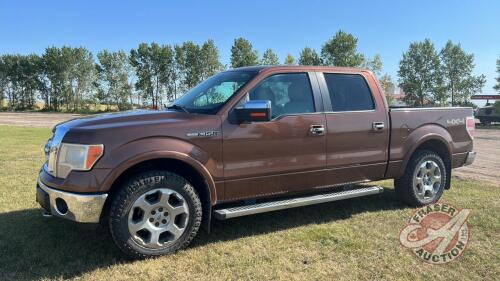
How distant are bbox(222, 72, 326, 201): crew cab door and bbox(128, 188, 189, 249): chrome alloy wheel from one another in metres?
0.57

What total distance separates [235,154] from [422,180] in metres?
2.98

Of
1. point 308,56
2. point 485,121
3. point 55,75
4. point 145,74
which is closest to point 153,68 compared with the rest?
point 145,74

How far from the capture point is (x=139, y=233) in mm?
4199

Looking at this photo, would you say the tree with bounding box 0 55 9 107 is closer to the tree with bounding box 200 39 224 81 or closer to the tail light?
the tree with bounding box 200 39 224 81

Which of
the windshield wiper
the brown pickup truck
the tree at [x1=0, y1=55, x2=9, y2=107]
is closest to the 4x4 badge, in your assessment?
the brown pickup truck

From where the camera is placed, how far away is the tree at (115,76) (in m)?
66.9

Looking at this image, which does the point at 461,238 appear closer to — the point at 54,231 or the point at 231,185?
the point at 231,185

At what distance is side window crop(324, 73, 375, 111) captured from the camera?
5406mm

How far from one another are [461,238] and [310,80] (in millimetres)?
2403

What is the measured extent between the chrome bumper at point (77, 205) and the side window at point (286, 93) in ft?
6.20

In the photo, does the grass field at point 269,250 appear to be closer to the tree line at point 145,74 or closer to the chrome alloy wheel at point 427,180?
the chrome alloy wheel at point 427,180

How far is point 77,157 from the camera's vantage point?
3961mm

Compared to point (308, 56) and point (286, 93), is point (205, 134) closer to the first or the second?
point (286, 93)

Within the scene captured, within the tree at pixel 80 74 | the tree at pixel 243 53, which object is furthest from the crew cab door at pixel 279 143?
the tree at pixel 80 74
